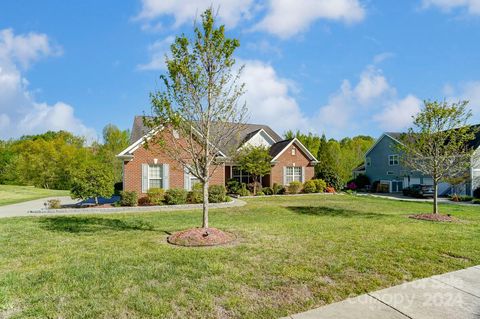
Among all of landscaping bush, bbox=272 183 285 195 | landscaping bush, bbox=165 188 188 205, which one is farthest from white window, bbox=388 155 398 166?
landscaping bush, bbox=165 188 188 205

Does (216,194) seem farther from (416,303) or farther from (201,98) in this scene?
(416,303)

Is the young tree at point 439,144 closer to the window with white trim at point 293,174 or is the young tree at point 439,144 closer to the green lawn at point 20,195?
the window with white trim at point 293,174

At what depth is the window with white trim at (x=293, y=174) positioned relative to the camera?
1097 inches

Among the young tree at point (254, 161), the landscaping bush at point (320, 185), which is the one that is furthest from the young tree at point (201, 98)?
the landscaping bush at point (320, 185)

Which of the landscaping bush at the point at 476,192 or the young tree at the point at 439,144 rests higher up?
the young tree at the point at 439,144

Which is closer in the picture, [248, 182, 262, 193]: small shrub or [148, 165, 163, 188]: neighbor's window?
[148, 165, 163, 188]: neighbor's window

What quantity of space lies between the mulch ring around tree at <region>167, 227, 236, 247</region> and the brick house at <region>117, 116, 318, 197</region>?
208 inches

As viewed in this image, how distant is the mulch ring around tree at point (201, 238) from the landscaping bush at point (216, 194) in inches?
367

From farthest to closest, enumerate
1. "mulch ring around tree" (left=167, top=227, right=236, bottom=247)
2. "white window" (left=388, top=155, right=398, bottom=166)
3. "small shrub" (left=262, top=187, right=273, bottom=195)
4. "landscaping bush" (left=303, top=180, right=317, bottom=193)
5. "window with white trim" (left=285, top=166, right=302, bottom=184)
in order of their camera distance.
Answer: "white window" (left=388, top=155, right=398, bottom=166)
"window with white trim" (left=285, top=166, right=302, bottom=184)
"landscaping bush" (left=303, top=180, right=317, bottom=193)
"small shrub" (left=262, top=187, right=273, bottom=195)
"mulch ring around tree" (left=167, top=227, right=236, bottom=247)

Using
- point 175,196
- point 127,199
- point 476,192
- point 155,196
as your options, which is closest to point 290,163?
point 175,196

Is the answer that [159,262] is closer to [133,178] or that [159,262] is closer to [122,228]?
[122,228]

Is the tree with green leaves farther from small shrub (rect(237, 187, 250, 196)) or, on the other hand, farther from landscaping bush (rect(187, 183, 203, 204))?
small shrub (rect(237, 187, 250, 196))

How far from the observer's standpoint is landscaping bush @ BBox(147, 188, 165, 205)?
17.3m

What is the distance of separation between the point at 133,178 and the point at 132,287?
44.9ft
